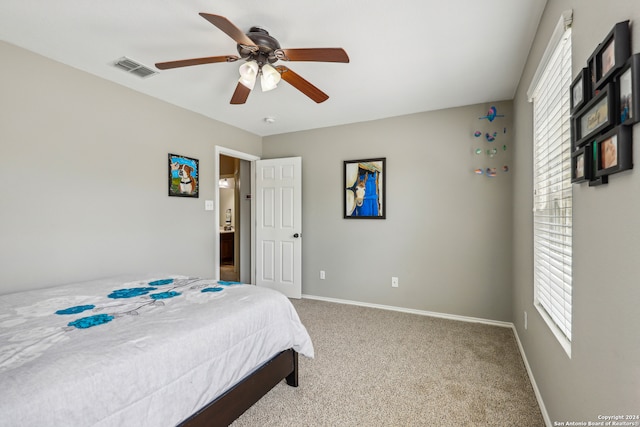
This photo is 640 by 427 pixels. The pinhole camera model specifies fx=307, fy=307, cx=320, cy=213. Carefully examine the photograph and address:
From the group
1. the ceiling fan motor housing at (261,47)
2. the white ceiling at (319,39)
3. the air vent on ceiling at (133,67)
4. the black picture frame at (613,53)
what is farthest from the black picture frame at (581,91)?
the air vent on ceiling at (133,67)

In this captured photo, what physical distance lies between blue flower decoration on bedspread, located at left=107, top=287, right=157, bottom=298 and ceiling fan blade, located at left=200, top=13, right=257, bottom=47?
168 cm

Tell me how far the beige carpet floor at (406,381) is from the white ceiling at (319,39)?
7.97 feet

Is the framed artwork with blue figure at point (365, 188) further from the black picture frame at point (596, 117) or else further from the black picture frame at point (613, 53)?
the black picture frame at point (613, 53)

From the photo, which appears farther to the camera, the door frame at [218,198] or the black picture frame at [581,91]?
the door frame at [218,198]

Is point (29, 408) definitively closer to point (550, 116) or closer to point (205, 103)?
point (550, 116)

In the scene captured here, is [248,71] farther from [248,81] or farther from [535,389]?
[535,389]

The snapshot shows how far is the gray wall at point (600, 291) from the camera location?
0.87 metres

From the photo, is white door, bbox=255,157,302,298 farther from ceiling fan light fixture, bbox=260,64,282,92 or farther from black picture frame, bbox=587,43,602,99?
black picture frame, bbox=587,43,602,99

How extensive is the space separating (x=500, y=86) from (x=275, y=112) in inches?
93.8

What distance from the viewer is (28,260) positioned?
2.29m

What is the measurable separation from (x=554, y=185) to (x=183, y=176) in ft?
11.0

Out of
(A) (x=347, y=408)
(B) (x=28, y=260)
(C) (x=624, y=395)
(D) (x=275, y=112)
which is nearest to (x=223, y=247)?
(D) (x=275, y=112)

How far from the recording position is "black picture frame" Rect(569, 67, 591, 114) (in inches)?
44.7

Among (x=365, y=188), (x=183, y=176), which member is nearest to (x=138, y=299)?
(x=183, y=176)
